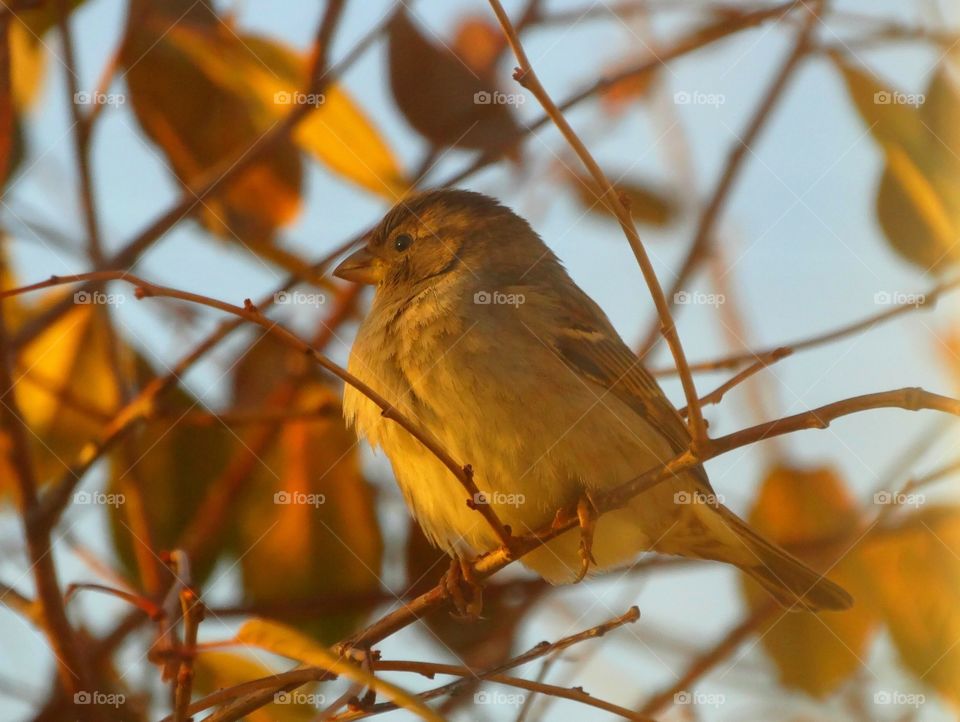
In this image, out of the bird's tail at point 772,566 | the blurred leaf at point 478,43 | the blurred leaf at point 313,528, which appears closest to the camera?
the blurred leaf at point 313,528

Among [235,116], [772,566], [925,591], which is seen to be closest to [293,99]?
[235,116]

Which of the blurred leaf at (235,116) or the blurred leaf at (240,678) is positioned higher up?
the blurred leaf at (235,116)

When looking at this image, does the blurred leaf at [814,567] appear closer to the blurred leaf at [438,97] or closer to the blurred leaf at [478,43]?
the blurred leaf at [438,97]

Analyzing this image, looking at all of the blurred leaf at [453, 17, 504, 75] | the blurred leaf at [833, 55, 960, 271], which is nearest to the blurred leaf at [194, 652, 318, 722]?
the blurred leaf at [833, 55, 960, 271]

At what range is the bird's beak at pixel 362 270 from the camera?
4035 millimetres

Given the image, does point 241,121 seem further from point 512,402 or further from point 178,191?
point 512,402

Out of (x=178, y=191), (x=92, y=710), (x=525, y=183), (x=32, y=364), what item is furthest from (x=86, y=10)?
(x=92, y=710)

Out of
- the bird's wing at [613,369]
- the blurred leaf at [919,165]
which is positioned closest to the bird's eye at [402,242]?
the bird's wing at [613,369]

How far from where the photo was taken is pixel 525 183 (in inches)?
169

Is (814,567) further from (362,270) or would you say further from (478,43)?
(478,43)

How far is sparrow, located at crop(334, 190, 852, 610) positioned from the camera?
3271mm

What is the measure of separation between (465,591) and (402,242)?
1395 millimetres

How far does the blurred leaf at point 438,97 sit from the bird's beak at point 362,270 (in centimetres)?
56

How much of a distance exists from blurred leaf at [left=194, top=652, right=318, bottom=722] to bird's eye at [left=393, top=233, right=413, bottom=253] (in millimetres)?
1684
